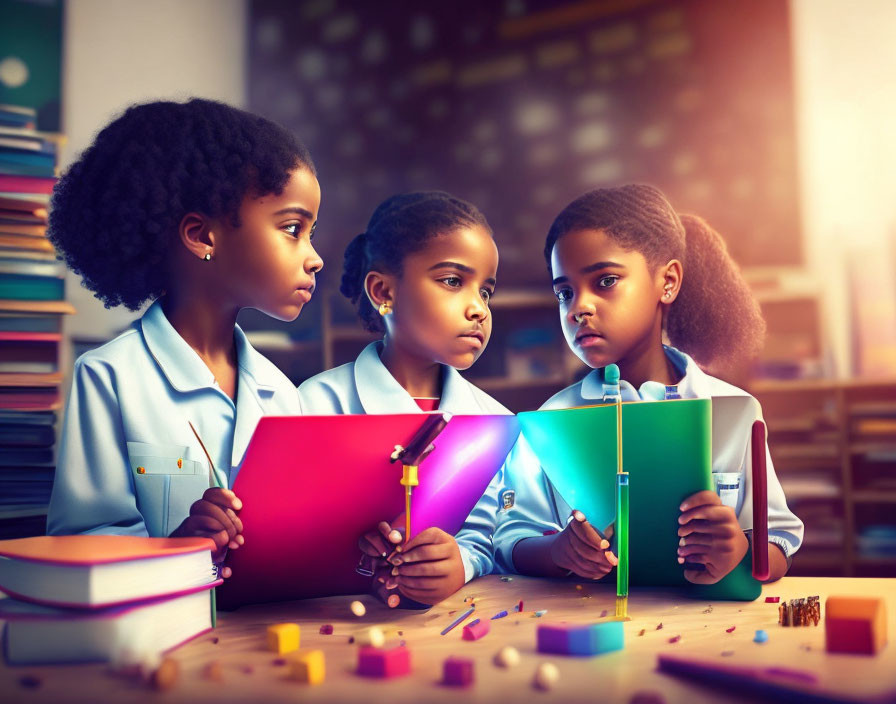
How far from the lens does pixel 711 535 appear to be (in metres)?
0.96

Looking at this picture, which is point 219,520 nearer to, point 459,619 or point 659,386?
point 459,619

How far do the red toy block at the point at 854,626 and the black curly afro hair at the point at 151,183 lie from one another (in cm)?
87

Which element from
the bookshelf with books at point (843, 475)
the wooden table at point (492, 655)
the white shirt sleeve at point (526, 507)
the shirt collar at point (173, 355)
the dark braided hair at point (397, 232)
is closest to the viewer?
the wooden table at point (492, 655)

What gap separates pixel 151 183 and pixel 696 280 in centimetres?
86

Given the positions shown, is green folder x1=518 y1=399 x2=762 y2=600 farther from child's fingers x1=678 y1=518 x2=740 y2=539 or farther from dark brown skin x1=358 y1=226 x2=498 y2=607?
dark brown skin x1=358 y1=226 x2=498 y2=607

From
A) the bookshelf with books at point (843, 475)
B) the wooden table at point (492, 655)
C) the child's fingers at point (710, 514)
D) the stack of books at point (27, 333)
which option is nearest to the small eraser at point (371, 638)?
the wooden table at point (492, 655)

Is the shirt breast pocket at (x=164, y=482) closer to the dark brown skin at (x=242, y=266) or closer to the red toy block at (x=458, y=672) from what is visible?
the dark brown skin at (x=242, y=266)

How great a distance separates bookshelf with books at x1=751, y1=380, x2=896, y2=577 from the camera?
10.6 feet

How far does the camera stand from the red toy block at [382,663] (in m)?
0.70

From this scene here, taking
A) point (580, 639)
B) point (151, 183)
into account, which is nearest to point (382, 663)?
point (580, 639)

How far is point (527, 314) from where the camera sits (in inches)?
141

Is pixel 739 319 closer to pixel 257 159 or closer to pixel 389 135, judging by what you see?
pixel 257 159

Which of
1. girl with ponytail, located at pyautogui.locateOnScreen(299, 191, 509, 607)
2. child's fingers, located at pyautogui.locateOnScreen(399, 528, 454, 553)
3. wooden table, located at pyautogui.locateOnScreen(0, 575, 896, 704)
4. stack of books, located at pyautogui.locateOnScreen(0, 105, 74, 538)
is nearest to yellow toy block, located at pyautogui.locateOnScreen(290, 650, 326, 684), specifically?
wooden table, located at pyautogui.locateOnScreen(0, 575, 896, 704)

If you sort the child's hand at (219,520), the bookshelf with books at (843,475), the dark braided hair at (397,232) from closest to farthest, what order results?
the child's hand at (219,520) → the dark braided hair at (397,232) → the bookshelf with books at (843,475)
